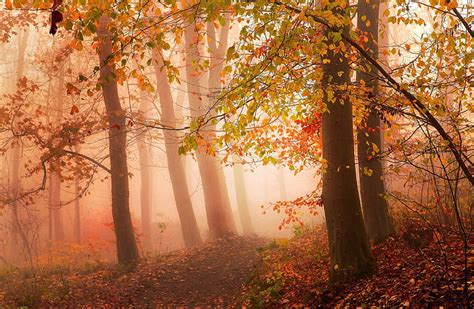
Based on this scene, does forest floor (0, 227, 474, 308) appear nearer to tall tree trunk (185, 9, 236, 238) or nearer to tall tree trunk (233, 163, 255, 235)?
tall tree trunk (185, 9, 236, 238)

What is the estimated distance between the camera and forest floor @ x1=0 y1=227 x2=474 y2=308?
17.8 ft

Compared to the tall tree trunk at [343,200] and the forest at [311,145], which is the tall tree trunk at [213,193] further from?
the tall tree trunk at [343,200]

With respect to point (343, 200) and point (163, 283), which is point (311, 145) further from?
point (163, 283)

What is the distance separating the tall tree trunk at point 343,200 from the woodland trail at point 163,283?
276 centimetres

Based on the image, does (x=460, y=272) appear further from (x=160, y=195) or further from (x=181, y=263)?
(x=160, y=195)

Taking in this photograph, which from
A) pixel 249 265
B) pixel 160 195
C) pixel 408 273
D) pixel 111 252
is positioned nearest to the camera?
pixel 408 273

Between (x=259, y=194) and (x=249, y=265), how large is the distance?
50.0 metres

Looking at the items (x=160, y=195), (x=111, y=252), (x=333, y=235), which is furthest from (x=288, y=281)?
(x=160, y=195)

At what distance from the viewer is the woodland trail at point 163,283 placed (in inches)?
344

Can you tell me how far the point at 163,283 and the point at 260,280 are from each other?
2609mm

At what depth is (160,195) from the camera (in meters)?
49.3

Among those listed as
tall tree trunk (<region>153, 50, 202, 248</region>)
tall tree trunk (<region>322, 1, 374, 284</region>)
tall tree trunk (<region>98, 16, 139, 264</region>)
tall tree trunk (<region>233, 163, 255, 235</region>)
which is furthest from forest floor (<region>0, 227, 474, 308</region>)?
tall tree trunk (<region>233, 163, 255, 235</region>)

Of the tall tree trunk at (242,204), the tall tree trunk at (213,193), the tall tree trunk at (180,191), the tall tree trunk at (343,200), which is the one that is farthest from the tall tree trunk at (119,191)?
the tall tree trunk at (242,204)

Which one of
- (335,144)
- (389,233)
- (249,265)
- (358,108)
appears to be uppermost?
(358,108)
